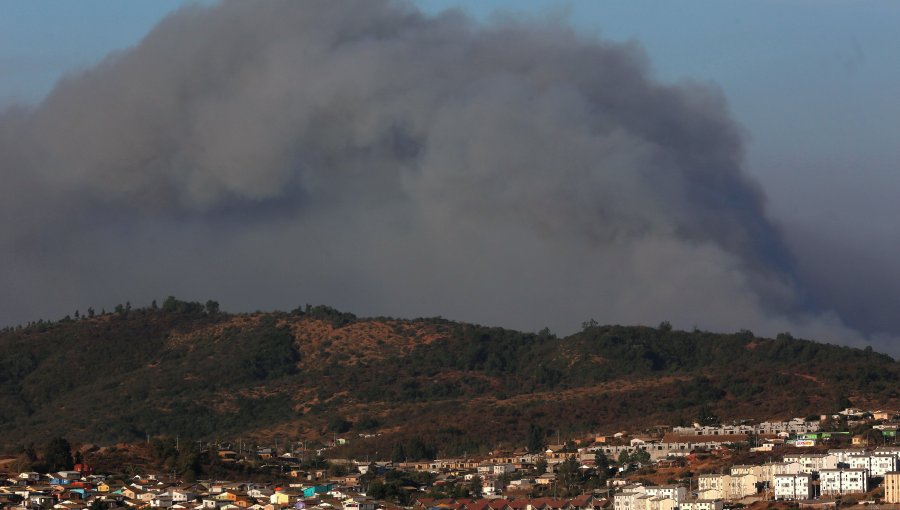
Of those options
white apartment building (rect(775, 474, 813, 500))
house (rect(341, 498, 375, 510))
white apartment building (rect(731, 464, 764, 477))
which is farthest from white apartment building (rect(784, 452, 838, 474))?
house (rect(341, 498, 375, 510))

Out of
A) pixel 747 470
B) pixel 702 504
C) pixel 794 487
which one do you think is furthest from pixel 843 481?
pixel 702 504

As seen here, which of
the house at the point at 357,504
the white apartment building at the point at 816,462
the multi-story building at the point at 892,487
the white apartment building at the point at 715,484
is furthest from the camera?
the white apartment building at the point at 816,462

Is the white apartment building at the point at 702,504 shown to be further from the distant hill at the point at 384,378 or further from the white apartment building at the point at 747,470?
the distant hill at the point at 384,378

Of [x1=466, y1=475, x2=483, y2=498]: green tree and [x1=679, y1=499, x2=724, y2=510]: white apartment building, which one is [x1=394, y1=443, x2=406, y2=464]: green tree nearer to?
[x1=466, y1=475, x2=483, y2=498]: green tree

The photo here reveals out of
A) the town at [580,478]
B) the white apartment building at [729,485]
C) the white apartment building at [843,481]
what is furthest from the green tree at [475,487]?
the white apartment building at [843,481]

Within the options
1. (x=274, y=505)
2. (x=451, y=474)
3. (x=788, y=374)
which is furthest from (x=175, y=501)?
(x=788, y=374)

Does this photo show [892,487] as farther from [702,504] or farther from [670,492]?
[670,492]
